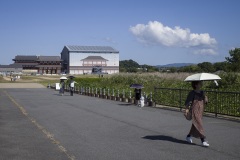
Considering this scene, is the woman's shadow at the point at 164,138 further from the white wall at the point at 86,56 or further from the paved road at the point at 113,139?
the white wall at the point at 86,56

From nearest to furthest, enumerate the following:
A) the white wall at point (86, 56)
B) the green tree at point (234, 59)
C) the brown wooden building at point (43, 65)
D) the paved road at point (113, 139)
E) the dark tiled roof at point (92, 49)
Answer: the paved road at point (113, 139)
the green tree at point (234, 59)
the brown wooden building at point (43, 65)
the white wall at point (86, 56)
the dark tiled roof at point (92, 49)

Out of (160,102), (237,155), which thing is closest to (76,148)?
(237,155)

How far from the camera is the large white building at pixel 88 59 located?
5320 inches

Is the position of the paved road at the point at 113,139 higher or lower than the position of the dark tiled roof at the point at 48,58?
lower

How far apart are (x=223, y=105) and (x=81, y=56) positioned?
124 meters

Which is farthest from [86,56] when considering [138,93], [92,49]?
[138,93]

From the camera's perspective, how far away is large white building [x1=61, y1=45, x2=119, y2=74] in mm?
135125

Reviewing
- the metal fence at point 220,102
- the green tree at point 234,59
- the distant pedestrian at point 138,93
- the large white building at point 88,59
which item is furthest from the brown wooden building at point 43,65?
the metal fence at point 220,102

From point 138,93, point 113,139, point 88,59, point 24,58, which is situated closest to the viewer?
point 113,139

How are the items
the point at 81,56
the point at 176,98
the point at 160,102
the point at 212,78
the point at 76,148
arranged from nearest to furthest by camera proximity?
1. the point at 76,148
2. the point at 212,78
3. the point at 176,98
4. the point at 160,102
5. the point at 81,56

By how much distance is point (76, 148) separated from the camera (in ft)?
27.3

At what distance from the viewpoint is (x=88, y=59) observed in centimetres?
13675

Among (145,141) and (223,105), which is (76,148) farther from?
(223,105)

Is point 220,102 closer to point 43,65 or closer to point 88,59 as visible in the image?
point 88,59
